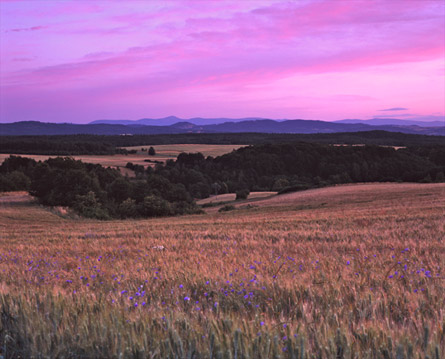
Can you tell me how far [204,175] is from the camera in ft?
439

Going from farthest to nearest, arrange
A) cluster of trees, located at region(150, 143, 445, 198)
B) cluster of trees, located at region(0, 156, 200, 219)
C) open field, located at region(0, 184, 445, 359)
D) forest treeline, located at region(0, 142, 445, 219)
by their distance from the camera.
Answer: cluster of trees, located at region(150, 143, 445, 198) < forest treeline, located at region(0, 142, 445, 219) < cluster of trees, located at region(0, 156, 200, 219) < open field, located at region(0, 184, 445, 359)

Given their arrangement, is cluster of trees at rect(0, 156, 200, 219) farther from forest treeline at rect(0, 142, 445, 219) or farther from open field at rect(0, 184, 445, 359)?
open field at rect(0, 184, 445, 359)

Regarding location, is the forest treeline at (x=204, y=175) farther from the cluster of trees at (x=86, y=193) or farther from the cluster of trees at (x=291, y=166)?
the cluster of trees at (x=291, y=166)

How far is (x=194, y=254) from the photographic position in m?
7.43

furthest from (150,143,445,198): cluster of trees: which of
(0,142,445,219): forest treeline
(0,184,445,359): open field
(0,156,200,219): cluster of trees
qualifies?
(0,184,445,359): open field

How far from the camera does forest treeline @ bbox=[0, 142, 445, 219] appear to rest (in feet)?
189

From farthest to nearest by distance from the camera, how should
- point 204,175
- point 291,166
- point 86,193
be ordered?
point 291,166, point 204,175, point 86,193

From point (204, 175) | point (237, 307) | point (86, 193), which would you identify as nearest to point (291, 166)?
point (204, 175)

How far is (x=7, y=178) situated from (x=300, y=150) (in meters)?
104

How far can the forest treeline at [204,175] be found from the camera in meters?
57.7

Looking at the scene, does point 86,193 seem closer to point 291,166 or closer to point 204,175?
point 204,175

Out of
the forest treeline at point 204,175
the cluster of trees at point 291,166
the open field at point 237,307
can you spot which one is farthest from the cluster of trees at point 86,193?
the open field at point 237,307

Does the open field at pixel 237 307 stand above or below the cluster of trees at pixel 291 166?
above

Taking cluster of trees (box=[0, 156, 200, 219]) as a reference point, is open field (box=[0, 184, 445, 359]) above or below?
above
